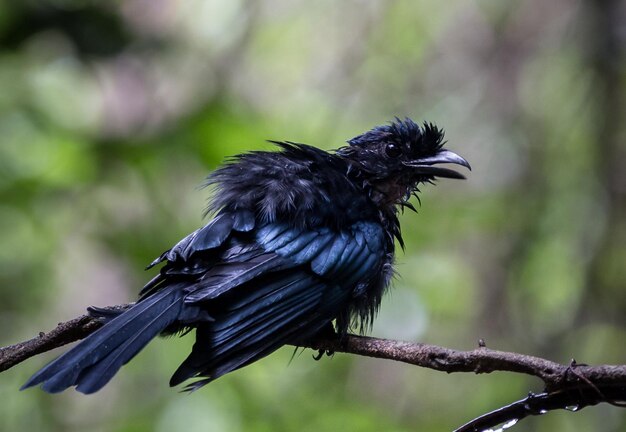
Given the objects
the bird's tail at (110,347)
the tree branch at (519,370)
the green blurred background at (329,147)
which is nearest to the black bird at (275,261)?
the bird's tail at (110,347)

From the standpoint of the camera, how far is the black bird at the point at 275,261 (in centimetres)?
317

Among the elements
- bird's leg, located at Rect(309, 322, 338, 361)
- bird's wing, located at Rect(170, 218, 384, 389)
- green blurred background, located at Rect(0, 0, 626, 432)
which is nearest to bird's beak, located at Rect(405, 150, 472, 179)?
bird's wing, located at Rect(170, 218, 384, 389)

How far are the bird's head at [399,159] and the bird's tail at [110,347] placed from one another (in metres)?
1.60

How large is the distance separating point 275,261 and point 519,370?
1451 millimetres

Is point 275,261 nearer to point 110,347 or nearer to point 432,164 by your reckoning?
point 110,347

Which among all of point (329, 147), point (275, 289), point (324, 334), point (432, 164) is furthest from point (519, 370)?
point (329, 147)

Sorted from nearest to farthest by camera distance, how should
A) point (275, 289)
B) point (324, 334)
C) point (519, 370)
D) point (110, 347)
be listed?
1. point (519, 370)
2. point (110, 347)
3. point (275, 289)
4. point (324, 334)

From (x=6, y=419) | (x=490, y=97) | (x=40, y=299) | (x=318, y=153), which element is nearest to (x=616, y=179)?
(x=490, y=97)

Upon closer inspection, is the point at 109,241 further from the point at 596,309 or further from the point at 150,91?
the point at 596,309

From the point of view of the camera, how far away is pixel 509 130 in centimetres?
724

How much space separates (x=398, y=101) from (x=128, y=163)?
297 cm

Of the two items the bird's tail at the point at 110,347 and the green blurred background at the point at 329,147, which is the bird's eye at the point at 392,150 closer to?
the green blurred background at the point at 329,147

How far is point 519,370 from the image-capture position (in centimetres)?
251

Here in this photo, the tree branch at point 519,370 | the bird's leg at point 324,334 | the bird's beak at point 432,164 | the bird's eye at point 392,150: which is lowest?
the tree branch at point 519,370
